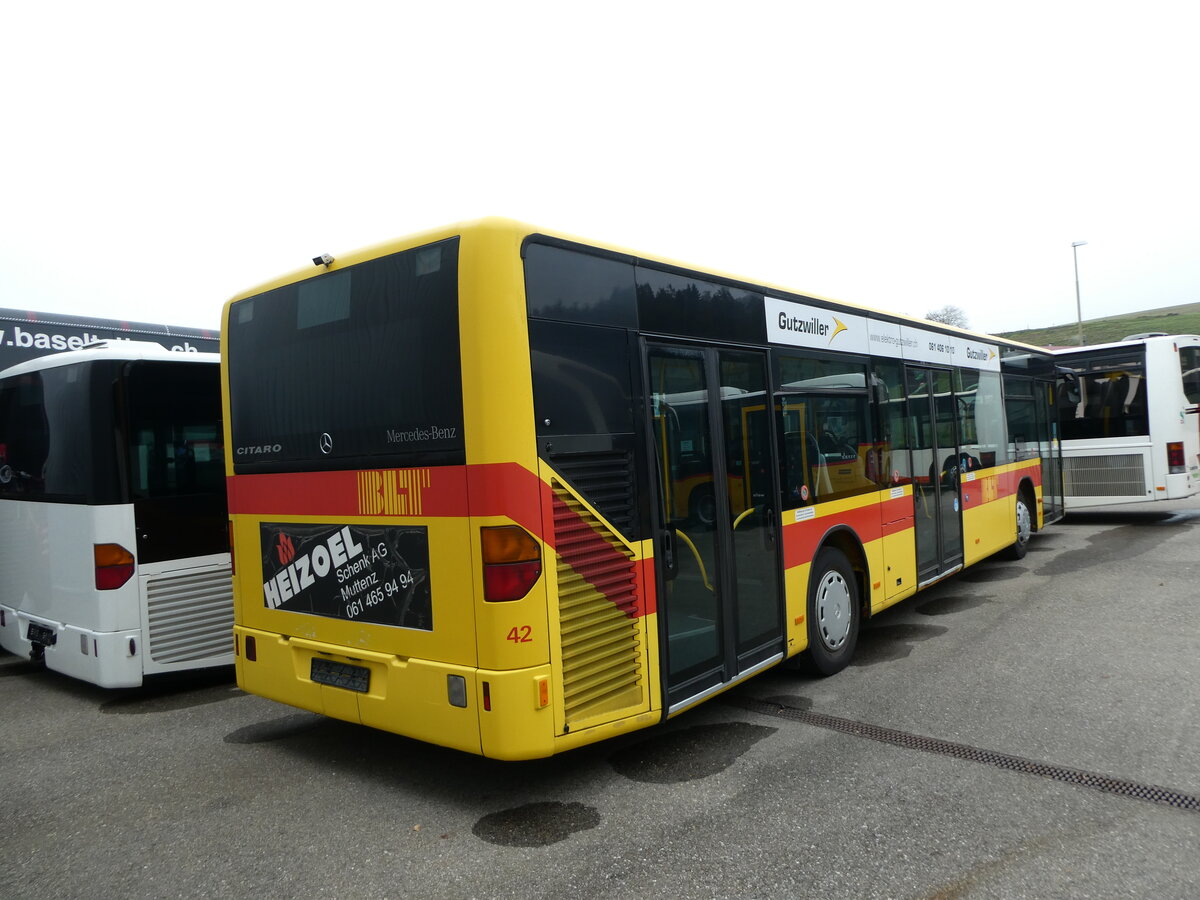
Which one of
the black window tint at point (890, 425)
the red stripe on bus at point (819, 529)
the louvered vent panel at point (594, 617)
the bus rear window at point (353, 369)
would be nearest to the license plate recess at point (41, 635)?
the bus rear window at point (353, 369)

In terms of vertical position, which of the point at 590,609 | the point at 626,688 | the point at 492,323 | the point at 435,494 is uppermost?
the point at 492,323

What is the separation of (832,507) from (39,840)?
5183 mm

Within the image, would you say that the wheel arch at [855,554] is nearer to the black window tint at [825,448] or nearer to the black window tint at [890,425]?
the black window tint at [825,448]

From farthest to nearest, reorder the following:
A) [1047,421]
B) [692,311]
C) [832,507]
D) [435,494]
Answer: [1047,421]
[832,507]
[692,311]
[435,494]

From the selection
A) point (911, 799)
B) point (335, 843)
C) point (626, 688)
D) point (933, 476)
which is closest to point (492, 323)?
point (626, 688)

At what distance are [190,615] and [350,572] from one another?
251cm

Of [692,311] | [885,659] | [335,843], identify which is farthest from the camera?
[885,659]

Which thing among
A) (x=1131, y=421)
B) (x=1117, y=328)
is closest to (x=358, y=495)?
(x=1131, y=421)

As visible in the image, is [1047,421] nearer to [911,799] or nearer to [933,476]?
[933,476]

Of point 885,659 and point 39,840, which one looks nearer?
point 39,840

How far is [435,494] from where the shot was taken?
3965 millimetres

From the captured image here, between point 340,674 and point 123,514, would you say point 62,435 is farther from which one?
point 340,674

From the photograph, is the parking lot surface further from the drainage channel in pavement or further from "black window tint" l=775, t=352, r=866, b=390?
"black window tint" l=775, t=352, r=866, b=390

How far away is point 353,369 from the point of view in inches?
171
